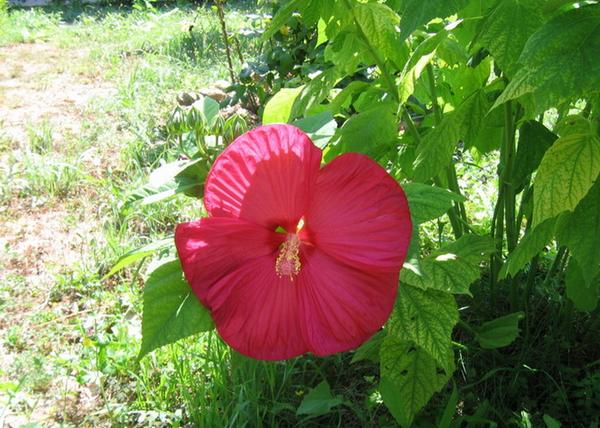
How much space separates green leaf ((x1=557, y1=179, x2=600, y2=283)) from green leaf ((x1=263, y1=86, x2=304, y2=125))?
0.49 m

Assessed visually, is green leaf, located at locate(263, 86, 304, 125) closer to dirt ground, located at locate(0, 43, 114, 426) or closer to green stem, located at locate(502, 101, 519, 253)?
green stem, located at locate(502, 101, 519, 253)

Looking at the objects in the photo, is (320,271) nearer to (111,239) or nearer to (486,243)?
(486,243)

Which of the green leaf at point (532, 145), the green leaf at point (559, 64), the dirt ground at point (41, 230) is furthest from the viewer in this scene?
the dirt ground at point (41, 230)

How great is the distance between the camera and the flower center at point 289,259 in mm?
823

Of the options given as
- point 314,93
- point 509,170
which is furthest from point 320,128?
point 509,170

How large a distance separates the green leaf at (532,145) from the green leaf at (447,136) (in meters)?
0.09

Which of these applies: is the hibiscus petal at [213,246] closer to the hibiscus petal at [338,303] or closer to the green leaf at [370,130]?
the hibiscus petal at [338,303]

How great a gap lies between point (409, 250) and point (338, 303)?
118 millimetres

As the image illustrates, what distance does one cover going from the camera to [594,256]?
97 cm

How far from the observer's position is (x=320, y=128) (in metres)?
0.96

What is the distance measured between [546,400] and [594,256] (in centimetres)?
60

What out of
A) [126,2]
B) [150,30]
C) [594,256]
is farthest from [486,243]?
[126,2]

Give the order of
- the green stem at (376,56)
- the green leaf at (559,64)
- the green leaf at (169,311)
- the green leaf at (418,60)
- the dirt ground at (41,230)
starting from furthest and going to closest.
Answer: the dirt ground at (41,230) → the green stem at (376,56) → the green leaf at (418,60) → the green leaf at (169,311) → the green leaf at (559,64)

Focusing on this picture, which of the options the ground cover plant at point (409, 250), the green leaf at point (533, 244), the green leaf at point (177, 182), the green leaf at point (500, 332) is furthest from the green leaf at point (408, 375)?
the green leaf at point (177, 182)
